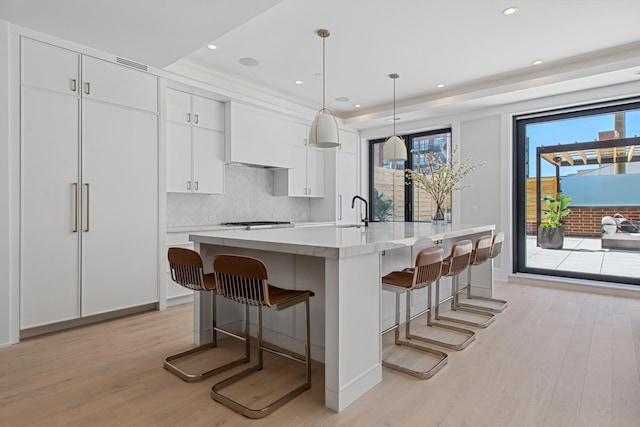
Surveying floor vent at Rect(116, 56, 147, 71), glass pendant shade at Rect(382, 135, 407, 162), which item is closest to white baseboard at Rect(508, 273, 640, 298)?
glass pendant shade at Rect(382, 135, 407, 162)

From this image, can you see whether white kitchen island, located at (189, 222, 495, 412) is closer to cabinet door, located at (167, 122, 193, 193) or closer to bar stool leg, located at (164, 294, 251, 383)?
bar stool leg, located at (164, 294, 251, 383)

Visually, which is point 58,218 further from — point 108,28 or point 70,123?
point 108,28

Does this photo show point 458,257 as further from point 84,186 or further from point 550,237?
point 84,186

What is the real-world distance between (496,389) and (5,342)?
11.5ft

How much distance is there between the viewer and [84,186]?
3207 millimetres

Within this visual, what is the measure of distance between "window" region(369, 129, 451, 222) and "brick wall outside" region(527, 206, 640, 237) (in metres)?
1.62

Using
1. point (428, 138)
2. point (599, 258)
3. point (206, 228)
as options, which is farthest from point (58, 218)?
point (599, 258)

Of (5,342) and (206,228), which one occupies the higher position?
(206,228)

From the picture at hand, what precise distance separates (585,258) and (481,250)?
250 cm

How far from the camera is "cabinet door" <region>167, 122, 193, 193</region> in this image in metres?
4.13

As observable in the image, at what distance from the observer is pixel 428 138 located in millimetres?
6266

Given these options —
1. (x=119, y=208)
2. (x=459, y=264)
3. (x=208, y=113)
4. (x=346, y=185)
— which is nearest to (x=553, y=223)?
(x=459, y=264)

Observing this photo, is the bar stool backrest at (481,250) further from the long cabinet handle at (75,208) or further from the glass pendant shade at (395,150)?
the long cabinet handle at (75,208)

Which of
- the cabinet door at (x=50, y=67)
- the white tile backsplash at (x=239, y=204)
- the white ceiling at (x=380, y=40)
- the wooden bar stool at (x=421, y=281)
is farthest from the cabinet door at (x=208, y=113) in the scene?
the wooden bar stool at (x=421, y=281)
